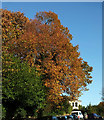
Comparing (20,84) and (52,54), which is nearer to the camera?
(20,84)

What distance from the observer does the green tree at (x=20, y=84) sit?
34078 mm

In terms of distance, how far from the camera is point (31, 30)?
41750 millimetres

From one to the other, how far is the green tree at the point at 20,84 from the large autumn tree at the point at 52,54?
2364mm

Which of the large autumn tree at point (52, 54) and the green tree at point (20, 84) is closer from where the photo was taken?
the green tree at point (20, 84)

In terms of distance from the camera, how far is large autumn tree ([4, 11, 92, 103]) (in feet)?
126

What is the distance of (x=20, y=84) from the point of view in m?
34.1

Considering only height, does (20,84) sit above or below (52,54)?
below

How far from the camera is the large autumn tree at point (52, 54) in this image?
126 feet

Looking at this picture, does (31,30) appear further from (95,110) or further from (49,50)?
(95,110)

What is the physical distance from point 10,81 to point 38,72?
530cm

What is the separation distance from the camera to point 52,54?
136ft

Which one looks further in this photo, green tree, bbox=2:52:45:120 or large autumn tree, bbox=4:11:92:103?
large autumn tree, bbox=4:11:92:103

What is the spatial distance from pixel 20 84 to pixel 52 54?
9.55m

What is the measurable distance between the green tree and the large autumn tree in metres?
2.36
